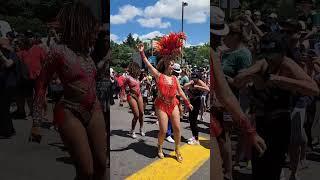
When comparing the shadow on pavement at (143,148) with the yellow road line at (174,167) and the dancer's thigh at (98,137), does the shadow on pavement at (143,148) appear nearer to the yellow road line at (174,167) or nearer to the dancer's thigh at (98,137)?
the yellow road line at (174,167)

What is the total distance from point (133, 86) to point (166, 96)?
1.47 metres

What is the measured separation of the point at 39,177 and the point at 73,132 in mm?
464

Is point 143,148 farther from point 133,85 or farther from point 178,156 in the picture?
point 133,85

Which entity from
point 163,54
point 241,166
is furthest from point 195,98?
point 241,166

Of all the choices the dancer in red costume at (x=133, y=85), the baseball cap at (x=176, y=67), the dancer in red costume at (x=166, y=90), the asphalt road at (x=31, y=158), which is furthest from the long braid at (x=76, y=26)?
the dancer in red costume at (x=133, y=85)

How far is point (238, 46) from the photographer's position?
9.01 ft

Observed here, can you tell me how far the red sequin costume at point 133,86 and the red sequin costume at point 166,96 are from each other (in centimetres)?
125

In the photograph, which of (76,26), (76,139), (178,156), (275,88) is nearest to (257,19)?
(275,88)

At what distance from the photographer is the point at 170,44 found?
420 centimetres

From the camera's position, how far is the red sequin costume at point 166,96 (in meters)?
4.52

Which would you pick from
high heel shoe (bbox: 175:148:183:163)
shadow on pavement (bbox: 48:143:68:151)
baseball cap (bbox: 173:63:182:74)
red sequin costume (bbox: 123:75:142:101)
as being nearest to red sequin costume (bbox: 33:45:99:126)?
shadow on pavement (bbox: 48:143:68:151)

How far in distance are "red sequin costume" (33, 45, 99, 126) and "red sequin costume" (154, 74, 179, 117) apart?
71.5 inches

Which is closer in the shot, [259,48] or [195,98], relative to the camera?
[259,48]

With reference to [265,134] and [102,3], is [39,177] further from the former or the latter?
[265,134]
